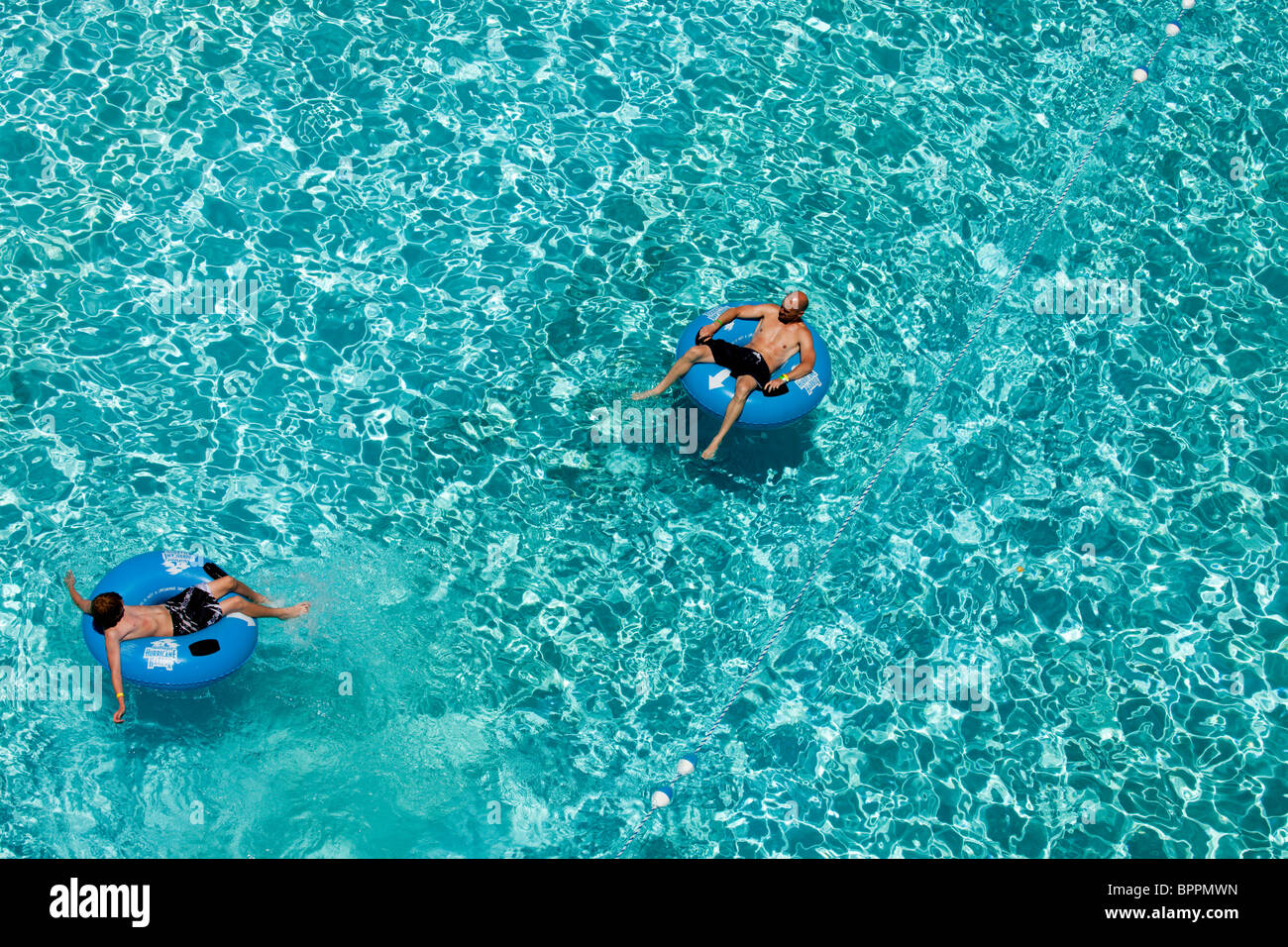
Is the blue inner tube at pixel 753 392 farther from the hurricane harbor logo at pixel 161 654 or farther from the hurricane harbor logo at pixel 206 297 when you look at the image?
the hurricane harbor logo at pixel 161 654

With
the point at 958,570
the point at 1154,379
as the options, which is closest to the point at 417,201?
the point at 958,570

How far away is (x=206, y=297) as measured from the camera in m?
10.3

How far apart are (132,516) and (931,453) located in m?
6.40

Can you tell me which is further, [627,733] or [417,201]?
[417,201]

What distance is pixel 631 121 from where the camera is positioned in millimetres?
11906

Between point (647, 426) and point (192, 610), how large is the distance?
3.81 metres

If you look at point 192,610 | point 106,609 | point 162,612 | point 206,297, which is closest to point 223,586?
point 192,610

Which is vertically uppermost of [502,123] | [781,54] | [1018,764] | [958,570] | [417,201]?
[781,54]

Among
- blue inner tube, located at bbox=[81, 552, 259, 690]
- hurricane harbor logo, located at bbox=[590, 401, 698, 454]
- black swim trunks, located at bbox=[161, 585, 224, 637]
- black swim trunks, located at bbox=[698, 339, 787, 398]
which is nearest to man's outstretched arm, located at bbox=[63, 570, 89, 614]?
blue inner tube, located at bbox=[81, 552, 259, 690]

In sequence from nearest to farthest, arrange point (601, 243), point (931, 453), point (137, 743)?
point (137, 743) → point (931, 453) → point (601, 243)

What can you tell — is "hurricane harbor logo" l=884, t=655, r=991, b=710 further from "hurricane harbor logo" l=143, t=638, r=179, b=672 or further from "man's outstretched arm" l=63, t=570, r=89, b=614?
"man's outstretched arm" l=63, t=570, r=89, b=614

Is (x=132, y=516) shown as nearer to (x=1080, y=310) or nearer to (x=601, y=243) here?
(x=601, y=243)
